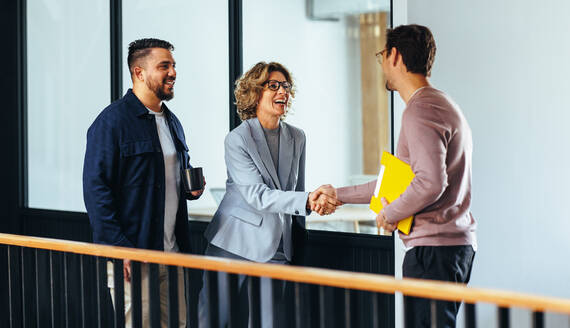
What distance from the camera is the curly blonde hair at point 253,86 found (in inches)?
126

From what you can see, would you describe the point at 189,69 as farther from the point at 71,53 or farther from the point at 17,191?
the point at 17,191

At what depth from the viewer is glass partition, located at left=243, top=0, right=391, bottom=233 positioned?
4156 millimetres

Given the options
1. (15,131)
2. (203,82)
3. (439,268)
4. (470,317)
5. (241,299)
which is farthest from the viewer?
(15,131)

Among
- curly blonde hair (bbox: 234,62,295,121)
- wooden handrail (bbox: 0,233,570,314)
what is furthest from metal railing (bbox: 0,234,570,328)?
curly blonde hair (bbox: 234,62,295,121)

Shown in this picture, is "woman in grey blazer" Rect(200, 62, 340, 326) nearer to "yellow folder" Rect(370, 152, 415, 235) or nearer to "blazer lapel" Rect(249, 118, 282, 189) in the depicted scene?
"blazer lapel" Rect(249, 118, 282, 189)

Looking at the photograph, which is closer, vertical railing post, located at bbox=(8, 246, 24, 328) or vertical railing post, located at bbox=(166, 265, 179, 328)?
vertical railing post, located at bbox=(166, 265, 179, 328)

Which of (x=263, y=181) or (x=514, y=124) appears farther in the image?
(x=263, y=181)

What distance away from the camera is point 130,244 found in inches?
113

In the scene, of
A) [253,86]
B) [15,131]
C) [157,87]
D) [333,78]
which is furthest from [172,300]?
[15,131]

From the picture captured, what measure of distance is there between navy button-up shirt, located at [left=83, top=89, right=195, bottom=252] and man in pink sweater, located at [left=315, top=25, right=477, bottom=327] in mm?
1024

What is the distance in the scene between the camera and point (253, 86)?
126 inches

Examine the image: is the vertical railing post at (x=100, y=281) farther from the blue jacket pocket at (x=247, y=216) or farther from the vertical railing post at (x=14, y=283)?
the blue jacket pocket at (x=247, y=216)

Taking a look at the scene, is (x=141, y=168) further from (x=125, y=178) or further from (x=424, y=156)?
(x=424, y=156)

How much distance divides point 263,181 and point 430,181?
99 cm
